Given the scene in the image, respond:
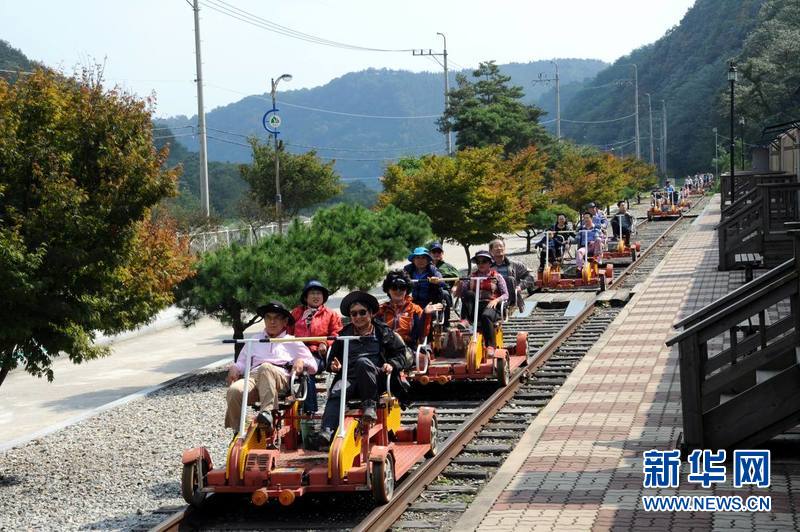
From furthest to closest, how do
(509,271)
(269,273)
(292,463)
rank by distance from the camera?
(269,273)
(509,271)
(292,463)

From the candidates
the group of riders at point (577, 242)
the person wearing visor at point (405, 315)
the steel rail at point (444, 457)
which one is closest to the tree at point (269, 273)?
the steel rail at point (444, 457)

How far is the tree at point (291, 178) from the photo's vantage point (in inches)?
1989

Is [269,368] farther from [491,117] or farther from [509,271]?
[491,117]

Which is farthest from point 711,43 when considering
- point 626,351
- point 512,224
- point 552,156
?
point 626,351

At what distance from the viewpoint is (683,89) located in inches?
5738

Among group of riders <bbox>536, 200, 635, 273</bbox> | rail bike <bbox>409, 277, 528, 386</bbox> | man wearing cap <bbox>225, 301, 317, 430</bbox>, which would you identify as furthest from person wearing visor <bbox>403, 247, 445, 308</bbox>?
group of riders <bbox>536, 200, 635, 273</bbox>

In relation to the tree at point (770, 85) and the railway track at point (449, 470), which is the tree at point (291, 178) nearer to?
the tree at point (770, 85)

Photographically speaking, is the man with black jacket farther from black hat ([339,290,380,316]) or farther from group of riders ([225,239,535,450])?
black hat ([339,290,380,316])

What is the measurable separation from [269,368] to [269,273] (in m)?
7.88

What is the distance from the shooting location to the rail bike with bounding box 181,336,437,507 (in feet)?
29.0

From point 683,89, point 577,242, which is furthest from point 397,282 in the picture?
point 683,89

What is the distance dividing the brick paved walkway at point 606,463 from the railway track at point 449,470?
1.26ft

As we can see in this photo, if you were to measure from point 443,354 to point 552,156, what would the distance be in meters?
62.8

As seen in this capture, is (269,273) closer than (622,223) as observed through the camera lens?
Yes
